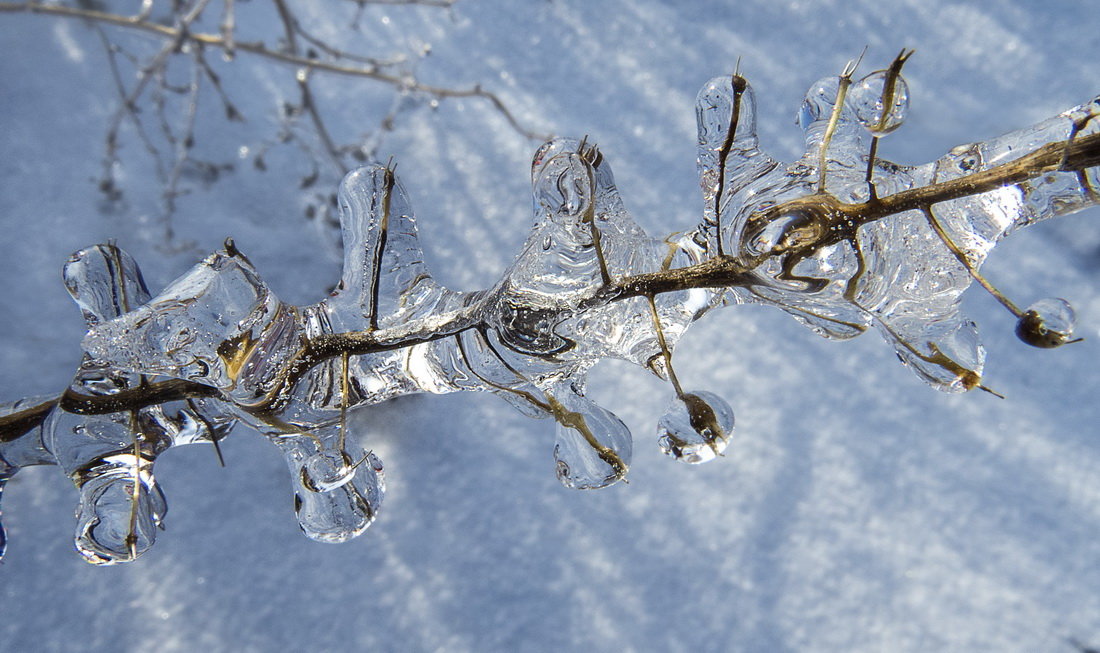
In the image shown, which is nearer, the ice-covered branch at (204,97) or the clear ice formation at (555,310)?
the clear ice formation at (555,310)

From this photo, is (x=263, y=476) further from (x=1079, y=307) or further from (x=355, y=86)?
(x=1079, y=307)

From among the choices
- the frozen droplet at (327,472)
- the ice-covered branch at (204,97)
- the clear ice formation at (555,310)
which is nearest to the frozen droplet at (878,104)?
the clear ice formation at (555,310)

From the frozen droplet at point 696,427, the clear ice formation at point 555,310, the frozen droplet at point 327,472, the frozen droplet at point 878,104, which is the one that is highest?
the frozen droplet at point 878,104

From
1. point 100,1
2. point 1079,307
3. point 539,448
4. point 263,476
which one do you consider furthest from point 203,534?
point 1079,307

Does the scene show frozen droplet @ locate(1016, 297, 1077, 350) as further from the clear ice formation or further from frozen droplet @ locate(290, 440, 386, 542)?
frozen droplet @ locate(290, 440, 386, 542)

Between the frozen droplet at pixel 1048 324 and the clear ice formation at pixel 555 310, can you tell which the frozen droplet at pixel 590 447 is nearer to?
the clear ice formation at pixel 555 310
